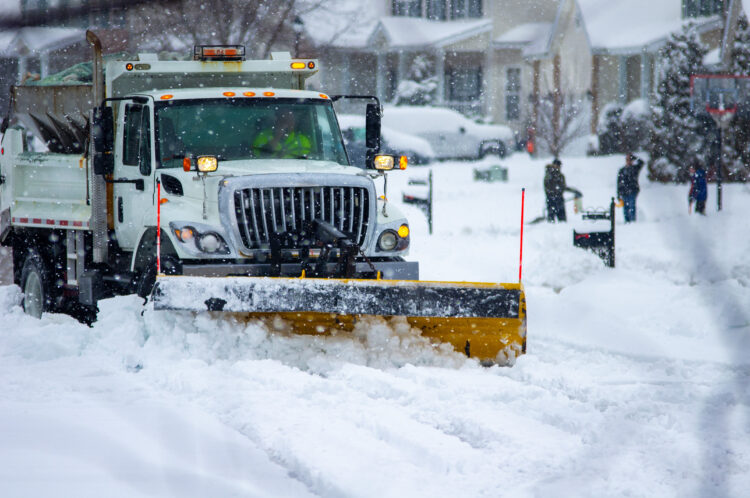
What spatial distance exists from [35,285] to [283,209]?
3.94 metres

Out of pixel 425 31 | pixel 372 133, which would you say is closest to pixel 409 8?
pixel 425 31

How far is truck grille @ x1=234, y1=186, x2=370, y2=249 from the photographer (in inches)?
292

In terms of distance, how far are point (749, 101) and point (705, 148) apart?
2.71 metres

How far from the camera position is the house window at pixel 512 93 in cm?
4412

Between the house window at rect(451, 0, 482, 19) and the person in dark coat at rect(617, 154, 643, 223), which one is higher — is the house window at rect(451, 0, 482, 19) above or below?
above

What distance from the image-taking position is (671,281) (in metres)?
12.3

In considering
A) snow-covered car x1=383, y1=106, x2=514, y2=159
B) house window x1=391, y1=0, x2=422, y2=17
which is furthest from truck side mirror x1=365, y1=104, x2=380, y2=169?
house window x1=391, y1=0, x2=422, y2=17

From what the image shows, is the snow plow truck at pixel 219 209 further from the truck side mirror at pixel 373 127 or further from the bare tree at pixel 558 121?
the bare tree at pixel 558 121

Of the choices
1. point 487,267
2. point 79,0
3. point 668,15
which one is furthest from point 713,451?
point 668,15

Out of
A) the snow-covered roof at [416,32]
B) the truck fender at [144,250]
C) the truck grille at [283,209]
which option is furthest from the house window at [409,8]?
the truck grille at [283,209]

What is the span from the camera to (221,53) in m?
9.28

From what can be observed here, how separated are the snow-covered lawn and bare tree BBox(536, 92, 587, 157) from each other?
76.2ft

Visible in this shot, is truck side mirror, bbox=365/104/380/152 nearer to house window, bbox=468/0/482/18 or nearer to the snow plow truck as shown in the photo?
the snow plow truck

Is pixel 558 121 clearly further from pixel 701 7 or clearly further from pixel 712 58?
pixel 701 7
